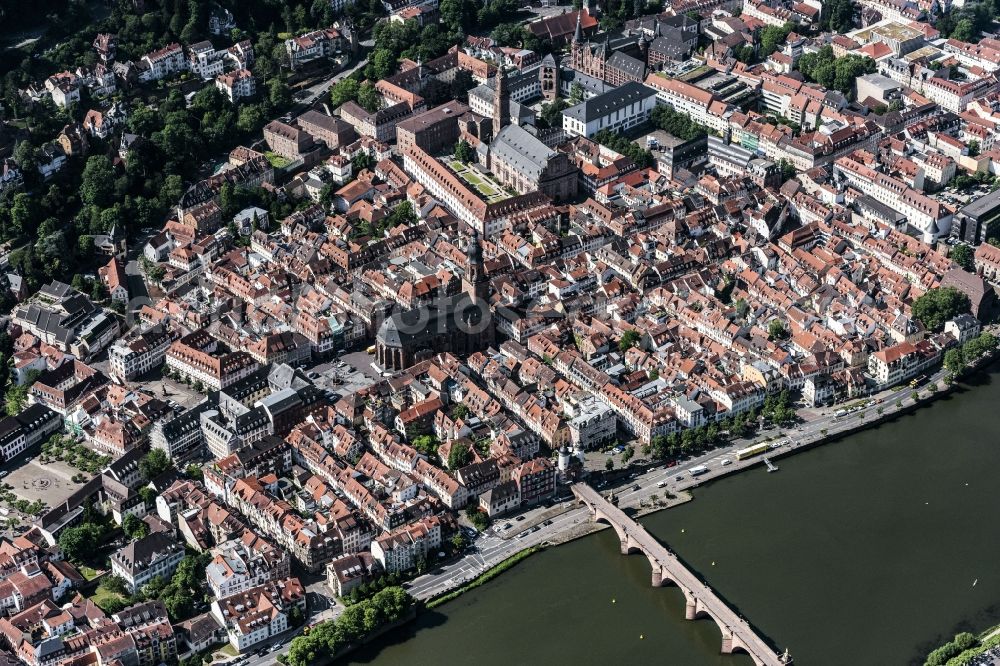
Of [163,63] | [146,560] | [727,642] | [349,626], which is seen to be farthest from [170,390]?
[163,63]

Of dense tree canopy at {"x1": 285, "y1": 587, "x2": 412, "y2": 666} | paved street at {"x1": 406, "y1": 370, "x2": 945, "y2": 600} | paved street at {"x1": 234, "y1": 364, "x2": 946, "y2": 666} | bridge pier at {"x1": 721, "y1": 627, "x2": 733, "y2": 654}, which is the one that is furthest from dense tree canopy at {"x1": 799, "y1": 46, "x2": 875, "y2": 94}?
dense tree canopy at {"x1": 285, "y1": 587, "x2": 412, "y2": 666}

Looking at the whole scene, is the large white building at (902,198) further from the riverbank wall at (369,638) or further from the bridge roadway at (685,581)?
the riverbank wall at (369,638)

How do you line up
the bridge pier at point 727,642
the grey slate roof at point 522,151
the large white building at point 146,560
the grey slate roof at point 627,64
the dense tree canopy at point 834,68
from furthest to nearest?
the grey slate roof at point 627,64 < the dense tree canopy at point 834,68 < the grey slate roof at point 522,151 < the large white building at point 146,560 < the bridge pier at point 727,642

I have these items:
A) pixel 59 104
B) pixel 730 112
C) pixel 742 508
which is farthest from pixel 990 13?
pixel 59 104

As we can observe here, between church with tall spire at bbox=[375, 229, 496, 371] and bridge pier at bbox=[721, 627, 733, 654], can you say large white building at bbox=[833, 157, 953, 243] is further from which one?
bridge pier at bbox=[721, 627, 733, 654]

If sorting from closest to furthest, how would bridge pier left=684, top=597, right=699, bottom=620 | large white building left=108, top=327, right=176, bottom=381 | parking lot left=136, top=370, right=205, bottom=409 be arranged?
bridge pier left=684, top=597, right=699, bottom=620 → parking lot left=136, top=370, right=205, bottom=409 → large white building left=108, top=327, right=176, bottom=381

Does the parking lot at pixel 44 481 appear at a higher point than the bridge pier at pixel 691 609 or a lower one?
higher

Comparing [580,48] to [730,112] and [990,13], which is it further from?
[990,13]

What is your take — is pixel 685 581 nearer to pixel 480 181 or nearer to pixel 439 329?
pixel 439 329

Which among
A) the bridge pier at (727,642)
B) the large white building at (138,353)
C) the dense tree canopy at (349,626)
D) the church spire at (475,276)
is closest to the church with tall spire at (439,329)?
the church spire at (475,276)
